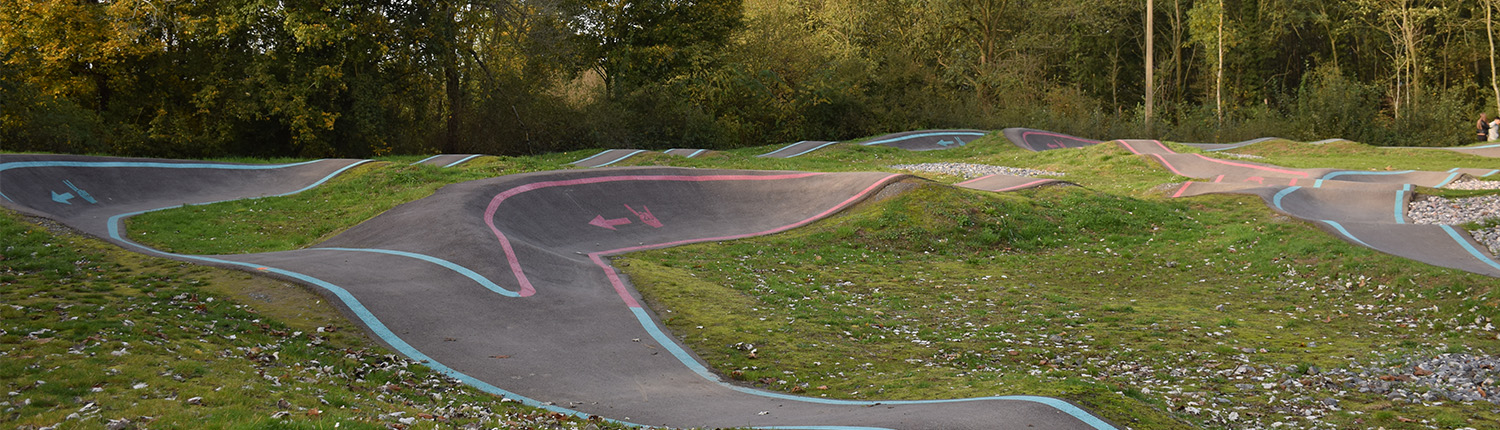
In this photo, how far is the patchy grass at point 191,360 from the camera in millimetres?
5613

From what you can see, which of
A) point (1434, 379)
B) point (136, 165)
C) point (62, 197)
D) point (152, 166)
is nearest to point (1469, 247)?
point (1434, 379)

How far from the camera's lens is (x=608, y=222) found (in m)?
17.3

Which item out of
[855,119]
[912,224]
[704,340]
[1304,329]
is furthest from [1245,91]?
[704,340]

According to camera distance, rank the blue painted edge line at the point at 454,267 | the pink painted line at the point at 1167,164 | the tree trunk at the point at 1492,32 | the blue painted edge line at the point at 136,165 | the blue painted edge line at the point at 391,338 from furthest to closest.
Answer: the tree trunk at the point at 1492,32 < the pink painted line at the point at 1167,164 < the blue painted edge line at the point at 136,165 < the blue painted edge line at the point at 454,267 < the blue painted edge line at the point at 391,338

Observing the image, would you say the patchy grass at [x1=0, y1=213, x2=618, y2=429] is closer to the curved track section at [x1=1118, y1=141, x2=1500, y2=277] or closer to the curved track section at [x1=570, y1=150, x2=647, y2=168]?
the curved track section at [x1=1118, y1=141, x2=1500, y2=277]

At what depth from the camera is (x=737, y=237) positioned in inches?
661

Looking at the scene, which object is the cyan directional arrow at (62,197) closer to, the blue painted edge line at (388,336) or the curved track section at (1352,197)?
the blue painted edge line at (388,336)

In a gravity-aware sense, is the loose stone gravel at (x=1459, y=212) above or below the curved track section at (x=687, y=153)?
below

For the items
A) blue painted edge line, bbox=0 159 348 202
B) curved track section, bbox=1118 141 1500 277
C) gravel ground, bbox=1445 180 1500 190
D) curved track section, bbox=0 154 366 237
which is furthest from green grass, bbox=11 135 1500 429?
gravel ground, bbox=1445 180 1500 190

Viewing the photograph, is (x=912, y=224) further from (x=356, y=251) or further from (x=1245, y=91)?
(x=1245, y=91)

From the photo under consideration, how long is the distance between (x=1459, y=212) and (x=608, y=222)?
16.4 m

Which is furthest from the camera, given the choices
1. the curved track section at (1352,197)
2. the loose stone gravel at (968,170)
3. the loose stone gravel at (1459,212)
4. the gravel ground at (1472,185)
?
the loose stone gravel at (968,170)

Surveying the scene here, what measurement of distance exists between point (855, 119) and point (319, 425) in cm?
3530

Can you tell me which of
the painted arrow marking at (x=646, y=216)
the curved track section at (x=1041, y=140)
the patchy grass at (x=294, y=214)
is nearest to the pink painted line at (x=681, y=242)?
the painted arrow marking at (x=646, y=216)
